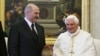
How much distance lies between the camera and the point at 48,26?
5.91 metres

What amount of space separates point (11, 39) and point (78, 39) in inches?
48.1

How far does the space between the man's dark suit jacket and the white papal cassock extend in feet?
2.22

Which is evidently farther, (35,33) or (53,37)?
(53,37)

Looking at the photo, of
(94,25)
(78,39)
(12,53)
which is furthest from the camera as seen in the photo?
(94,25)

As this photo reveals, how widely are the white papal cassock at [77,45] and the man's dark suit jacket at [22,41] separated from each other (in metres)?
0.68

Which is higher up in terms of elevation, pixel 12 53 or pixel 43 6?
pixel 43 6

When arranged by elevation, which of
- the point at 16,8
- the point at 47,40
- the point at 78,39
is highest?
the point at 16,8

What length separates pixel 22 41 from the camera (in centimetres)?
376

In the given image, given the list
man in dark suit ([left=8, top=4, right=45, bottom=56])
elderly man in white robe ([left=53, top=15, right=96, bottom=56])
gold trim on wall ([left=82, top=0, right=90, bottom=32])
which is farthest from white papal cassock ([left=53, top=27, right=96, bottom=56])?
gold trim on wall ([left=82, top=0, right=90, bottom=32])

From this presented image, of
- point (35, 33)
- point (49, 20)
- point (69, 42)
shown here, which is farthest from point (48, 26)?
point (35, 33)

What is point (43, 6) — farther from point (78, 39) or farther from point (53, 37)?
point (78, 39)

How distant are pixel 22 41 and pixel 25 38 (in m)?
0.06

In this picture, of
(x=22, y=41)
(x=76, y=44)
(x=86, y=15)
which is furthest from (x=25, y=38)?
(x=86, y=15)

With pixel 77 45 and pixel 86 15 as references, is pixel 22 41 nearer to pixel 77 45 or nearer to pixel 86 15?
pixel 77 45
